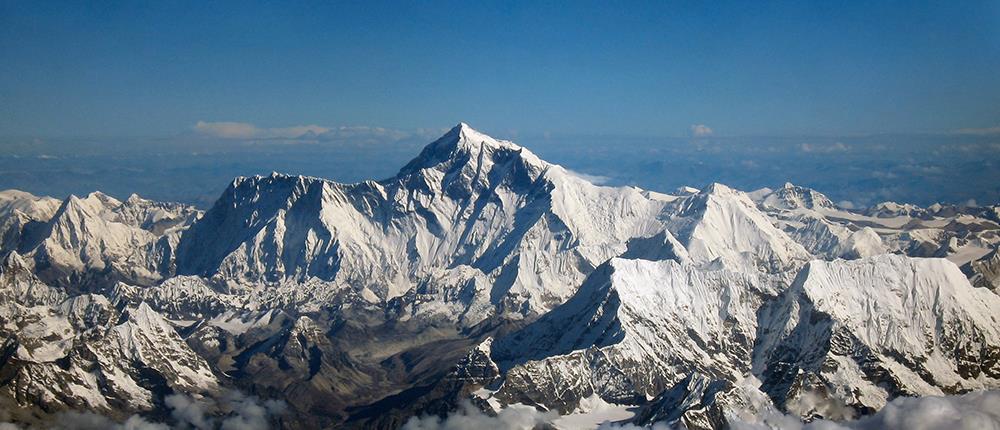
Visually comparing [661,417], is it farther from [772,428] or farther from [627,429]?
[772,428]

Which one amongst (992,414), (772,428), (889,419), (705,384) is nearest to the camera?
(992,414)

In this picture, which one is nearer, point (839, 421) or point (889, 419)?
point (889, 419)

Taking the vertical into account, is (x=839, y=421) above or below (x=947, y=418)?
below

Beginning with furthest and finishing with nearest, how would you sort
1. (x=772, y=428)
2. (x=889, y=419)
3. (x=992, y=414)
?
(x=772, y=428), (x=889, y=419), (x=992, y=414)

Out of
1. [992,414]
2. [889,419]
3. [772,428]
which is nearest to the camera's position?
[992,414]

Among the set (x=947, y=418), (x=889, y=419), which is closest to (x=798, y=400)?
(x=889, y=419)

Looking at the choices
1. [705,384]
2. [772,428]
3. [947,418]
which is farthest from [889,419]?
[705,384]

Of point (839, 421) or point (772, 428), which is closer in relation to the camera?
point (772, 428)

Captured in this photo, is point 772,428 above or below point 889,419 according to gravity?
below

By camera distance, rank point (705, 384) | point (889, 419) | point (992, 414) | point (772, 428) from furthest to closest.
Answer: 1. point (705, 384)
2. point (772, 428)
3. point (889, 419)
4. point (992, 414)

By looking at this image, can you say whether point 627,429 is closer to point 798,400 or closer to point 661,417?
point 661,417
